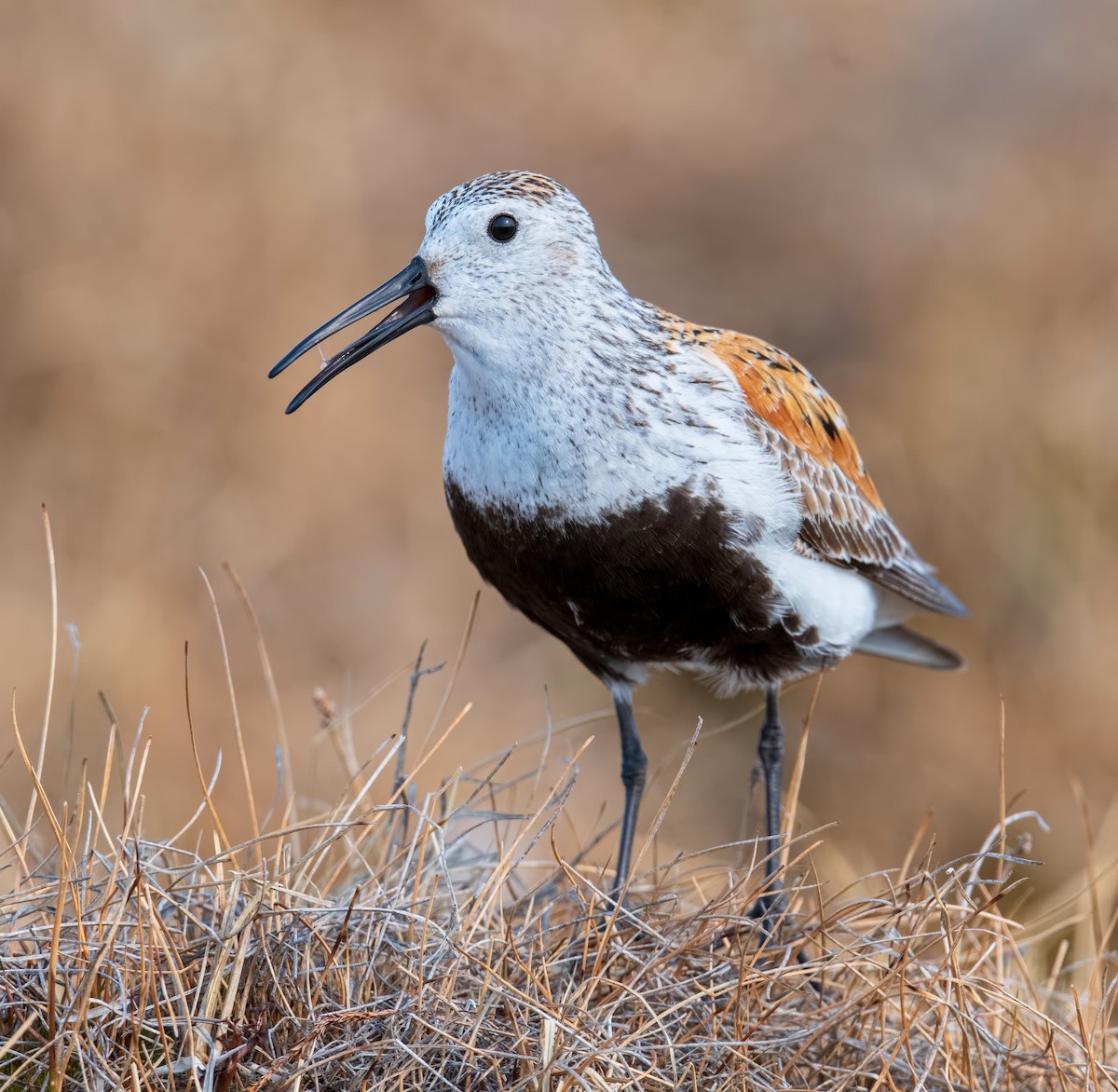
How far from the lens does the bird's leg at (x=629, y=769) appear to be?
4.27m

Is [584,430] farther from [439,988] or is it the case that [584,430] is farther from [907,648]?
[907,648]

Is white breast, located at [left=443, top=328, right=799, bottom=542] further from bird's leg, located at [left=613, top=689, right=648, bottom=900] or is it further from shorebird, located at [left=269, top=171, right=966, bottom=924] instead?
bird's leg, located at [left=613, top=689, right=648, bottom=900]

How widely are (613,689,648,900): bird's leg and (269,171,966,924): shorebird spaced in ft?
0.90

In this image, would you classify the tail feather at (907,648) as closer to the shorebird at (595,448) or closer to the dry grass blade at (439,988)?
the shorebird at (595,448)

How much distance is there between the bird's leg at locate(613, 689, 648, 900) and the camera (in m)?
4.27

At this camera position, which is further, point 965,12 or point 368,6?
point 965,12

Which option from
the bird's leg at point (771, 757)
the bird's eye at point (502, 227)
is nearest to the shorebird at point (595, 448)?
the bird's eye at point (502, 227)

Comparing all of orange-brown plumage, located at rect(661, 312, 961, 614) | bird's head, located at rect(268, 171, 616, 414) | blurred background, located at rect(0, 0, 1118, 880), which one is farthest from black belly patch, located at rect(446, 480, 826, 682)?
blurred background, located at rect(0, 0, 1118, 880)

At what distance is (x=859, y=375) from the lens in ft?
31.3

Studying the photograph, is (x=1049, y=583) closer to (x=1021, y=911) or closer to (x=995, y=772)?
(x=995, y=772)

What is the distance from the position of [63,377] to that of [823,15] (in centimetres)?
656

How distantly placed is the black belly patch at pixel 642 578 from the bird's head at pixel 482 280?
0.45 metres

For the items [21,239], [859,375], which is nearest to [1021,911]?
[859,375]

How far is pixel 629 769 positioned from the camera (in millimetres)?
4590
